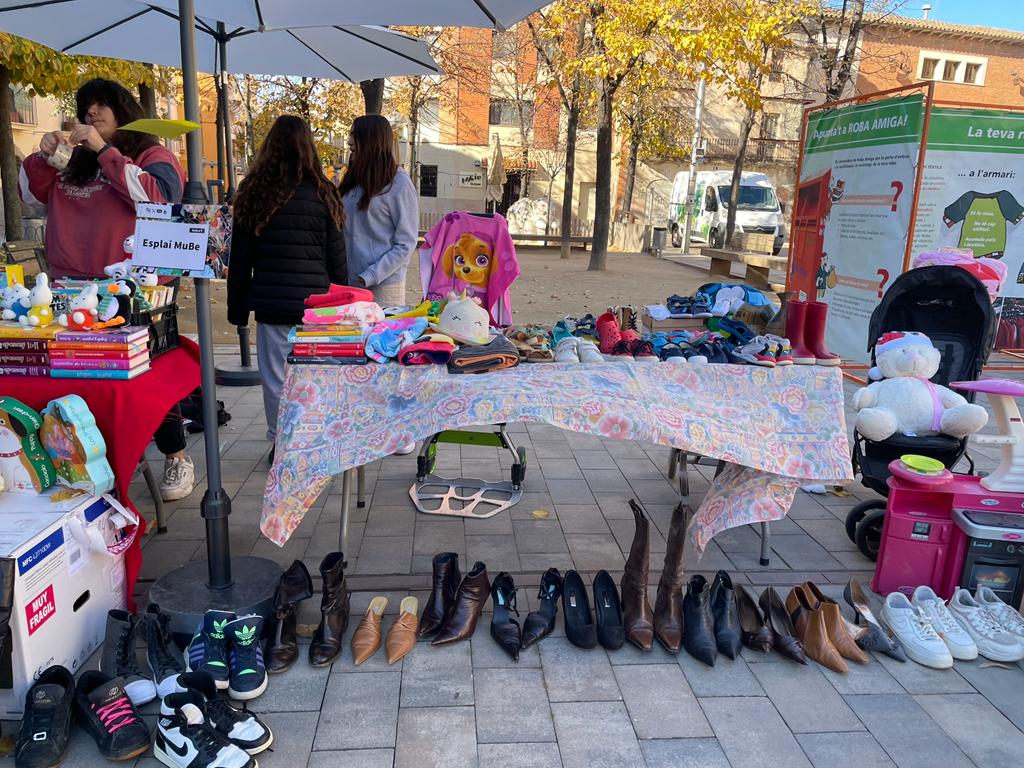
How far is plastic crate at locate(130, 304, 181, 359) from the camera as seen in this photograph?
9.52 ft

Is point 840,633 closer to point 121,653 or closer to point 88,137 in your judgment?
point 121,653

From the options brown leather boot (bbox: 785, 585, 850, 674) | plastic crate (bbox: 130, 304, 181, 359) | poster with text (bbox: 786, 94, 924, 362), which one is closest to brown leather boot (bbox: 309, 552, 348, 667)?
plastic crate (bbox: 130, 304, 181, 359)

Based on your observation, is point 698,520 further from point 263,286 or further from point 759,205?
point 759,205

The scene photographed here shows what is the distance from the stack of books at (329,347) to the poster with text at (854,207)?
545 centimetres

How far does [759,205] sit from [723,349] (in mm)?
21330

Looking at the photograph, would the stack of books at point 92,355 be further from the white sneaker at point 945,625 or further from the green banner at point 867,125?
the green banner at point 867,125

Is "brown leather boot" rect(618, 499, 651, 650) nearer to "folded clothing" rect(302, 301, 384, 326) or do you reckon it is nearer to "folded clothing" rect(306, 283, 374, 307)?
"folded clothing" rect(302, 301, 384, 326)

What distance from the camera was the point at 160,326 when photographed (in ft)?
10.1

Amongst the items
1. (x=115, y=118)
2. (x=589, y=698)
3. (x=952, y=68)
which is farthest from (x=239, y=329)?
(x=952, y=68)

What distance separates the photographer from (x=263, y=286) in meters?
3.84

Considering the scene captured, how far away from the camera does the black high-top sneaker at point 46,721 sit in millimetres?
2070

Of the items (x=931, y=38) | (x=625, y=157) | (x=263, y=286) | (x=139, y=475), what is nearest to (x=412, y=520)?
(x=263, y=286)

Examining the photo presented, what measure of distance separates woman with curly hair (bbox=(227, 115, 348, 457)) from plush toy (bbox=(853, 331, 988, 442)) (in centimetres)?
281

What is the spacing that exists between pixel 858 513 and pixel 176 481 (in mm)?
3553
